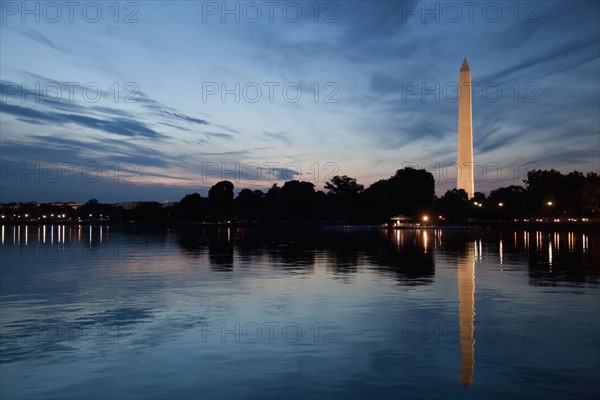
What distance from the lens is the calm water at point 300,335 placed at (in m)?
10.4

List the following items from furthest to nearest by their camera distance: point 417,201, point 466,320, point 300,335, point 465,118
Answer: point 417,201, point 465,118, point 466,320, point 300,335

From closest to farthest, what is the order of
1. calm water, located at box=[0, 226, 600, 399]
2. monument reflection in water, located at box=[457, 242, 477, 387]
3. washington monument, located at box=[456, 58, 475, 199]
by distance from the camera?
calm water, located at box=[0, 226, 600, 399] → monument reflection in water, located at box=[457, 242, 477, 387] → washington monument, located at box=[456, 58, 475, 199]

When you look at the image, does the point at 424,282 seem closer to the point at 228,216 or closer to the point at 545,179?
the point at 545,179

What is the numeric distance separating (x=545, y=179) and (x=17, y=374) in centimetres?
14529

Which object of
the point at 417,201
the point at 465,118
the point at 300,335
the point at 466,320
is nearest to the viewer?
the point at 300,335

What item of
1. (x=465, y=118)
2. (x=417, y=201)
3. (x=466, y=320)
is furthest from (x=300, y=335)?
(x=417, y=201)

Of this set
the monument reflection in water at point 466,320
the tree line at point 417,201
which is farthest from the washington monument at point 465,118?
the monument reflection in water at point 466,320

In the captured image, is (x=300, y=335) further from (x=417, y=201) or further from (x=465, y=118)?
(x=417, y=201)

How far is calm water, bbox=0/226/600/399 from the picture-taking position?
410 inches

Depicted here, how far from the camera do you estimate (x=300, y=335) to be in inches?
566

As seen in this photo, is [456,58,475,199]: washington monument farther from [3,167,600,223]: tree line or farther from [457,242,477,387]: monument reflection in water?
[457,242,477,387]: monument reflection in water

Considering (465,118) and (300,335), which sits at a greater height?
(465,118)

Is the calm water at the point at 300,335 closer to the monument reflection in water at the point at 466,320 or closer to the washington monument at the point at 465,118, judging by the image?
the monument reflection in water at the point at 466,320

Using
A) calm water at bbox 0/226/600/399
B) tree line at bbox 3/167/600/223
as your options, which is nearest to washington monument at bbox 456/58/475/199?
tree line at bbox 3/167/600/223
